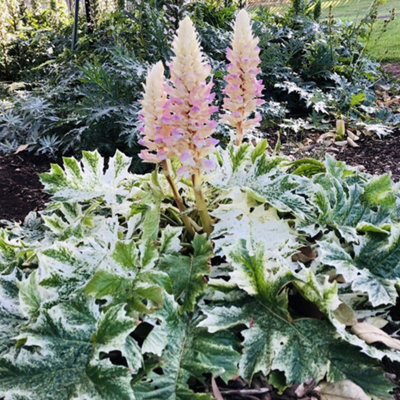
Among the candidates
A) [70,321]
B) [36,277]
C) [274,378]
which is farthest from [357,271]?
[36,277]

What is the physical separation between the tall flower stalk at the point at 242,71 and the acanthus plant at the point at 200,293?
0.18 meters

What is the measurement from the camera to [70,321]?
3.61 feet

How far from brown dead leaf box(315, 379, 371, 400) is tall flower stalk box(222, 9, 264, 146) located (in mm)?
834

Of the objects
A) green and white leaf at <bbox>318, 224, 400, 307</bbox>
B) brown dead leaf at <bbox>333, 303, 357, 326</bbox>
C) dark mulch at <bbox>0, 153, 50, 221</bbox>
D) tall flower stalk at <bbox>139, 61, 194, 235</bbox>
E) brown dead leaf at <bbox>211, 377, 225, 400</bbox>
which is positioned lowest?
dark mulch at <bbox>0, 153, 50, 221</bbox>

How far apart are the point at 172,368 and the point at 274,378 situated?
0.23m

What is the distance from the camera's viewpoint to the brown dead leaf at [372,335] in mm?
1130

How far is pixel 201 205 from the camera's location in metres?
1.43

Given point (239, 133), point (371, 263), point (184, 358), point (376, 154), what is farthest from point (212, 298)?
point (376, 154)

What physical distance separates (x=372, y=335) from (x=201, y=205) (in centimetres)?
59

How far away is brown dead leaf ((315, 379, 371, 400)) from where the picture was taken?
1.04 m

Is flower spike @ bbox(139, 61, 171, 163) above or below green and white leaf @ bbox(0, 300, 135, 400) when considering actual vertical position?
above

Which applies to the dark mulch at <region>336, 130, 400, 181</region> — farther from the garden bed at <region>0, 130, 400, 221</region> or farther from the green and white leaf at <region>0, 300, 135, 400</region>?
the green and white leaf at <region>0, 300, 135, 400</region>

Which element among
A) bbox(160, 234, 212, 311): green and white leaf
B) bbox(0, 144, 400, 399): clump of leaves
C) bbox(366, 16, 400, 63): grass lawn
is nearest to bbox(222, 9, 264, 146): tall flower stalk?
bbox(0, 144, 400, 399): clump of leaves

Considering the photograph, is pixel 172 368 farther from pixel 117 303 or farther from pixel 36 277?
pixel 36 277
